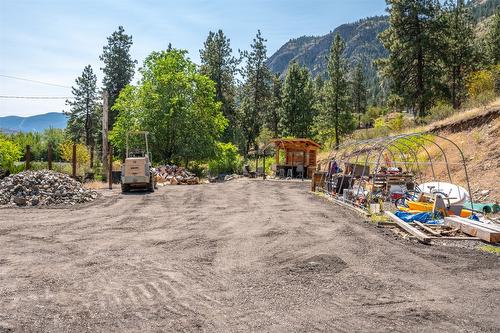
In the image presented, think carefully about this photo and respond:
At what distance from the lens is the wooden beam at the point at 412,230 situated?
1014 centimetres

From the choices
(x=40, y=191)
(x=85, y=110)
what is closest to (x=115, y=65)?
(x=85, y=110)

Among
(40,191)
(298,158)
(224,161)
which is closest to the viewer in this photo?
(40,191)

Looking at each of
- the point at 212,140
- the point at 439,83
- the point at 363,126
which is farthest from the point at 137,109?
the point at 363,126

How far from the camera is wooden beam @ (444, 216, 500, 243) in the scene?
999cm

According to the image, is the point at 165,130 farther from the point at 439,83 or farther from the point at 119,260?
the point at 119,260

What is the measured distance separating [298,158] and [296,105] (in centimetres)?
1705

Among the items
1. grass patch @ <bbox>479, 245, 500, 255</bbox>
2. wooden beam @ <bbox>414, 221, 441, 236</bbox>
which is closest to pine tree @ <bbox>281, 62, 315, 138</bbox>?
wooden beam @ <bbox>414, 221, 441, 236</bbox>

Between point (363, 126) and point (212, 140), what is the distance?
64635mm

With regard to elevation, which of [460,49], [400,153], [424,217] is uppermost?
[460,49]

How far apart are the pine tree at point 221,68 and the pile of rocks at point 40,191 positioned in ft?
124

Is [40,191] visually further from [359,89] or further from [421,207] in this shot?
[359,89]

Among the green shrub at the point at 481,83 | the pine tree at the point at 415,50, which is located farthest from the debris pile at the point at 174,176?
the green shrub at the point at 481,83

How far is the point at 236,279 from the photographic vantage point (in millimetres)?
7117

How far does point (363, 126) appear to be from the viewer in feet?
312
